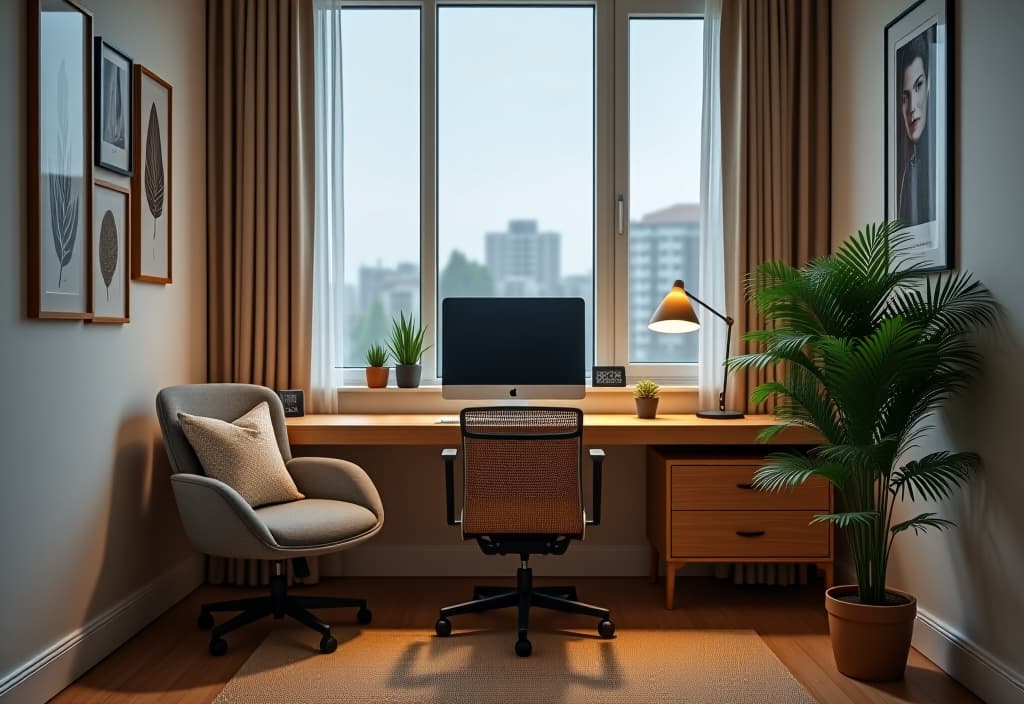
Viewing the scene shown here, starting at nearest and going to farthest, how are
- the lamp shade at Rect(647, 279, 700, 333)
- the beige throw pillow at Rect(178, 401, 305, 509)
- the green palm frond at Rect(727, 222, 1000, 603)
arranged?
the green palm frond at Rect(727, 222, 1000, 603) < the beige throw pillow at Rect(178, 401, 305, 509) < the lamp shade at Rect(647, 279, 700, 333)

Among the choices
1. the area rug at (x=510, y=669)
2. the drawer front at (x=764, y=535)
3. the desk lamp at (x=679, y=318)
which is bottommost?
the area rug at (x=510, y=669)

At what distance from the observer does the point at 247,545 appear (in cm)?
314

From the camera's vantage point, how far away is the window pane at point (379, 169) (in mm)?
4359

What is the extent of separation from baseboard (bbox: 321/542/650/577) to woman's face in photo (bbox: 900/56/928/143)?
2.10 metres

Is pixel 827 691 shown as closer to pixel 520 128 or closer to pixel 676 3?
pixel 520 128

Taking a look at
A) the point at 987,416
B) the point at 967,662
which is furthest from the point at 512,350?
the point at 967,662

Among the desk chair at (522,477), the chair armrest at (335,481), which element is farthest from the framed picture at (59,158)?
the desk chair at (522,477)

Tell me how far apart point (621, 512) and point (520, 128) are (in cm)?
183

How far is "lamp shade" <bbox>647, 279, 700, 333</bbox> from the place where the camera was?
12.8 feet

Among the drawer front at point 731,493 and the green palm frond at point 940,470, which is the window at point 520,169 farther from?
the green palm frond at point 940,470

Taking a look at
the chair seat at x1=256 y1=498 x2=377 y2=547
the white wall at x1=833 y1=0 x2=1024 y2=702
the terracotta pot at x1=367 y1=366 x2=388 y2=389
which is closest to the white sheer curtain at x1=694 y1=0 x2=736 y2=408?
the white wall at x1=833 y1=0 x2=1024 y2=702

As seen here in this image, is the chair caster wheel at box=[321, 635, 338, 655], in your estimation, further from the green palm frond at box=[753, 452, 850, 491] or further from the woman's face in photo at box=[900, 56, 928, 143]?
the woman's face in photo at box=[900, 56, 928, 143]

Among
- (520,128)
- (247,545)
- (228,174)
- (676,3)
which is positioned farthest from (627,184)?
(247,545)

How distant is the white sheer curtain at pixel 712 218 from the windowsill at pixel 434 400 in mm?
123
